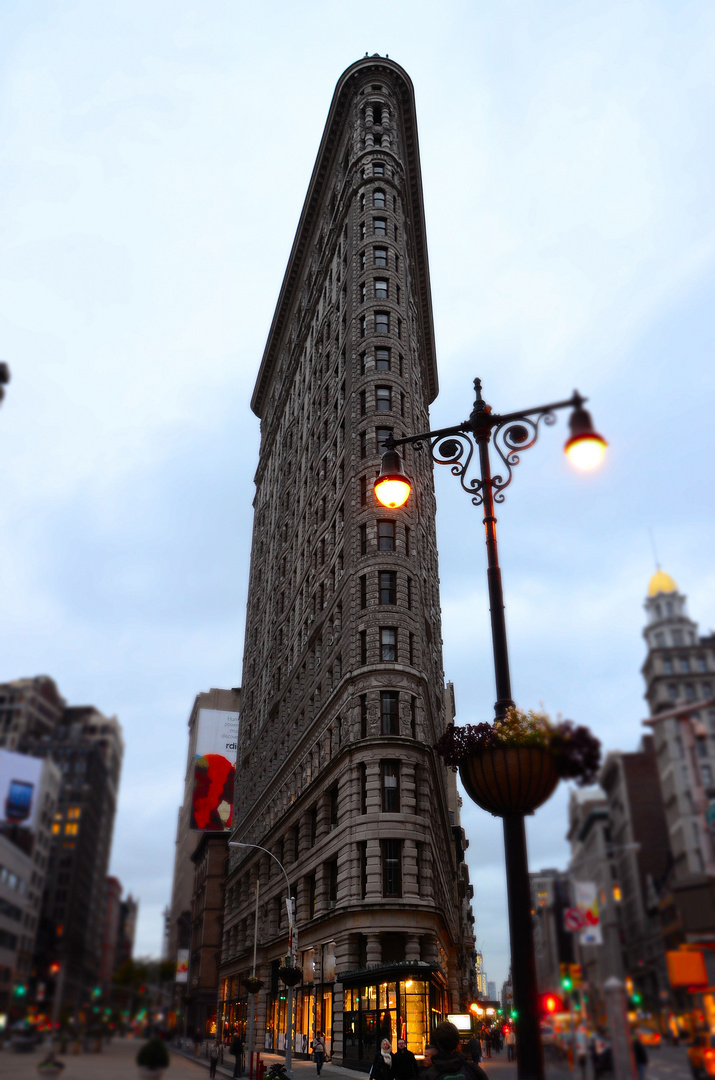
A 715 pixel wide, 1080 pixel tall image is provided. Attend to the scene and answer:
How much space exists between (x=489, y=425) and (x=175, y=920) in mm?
6950

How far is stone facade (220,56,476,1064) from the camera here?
A: 42.3 metres

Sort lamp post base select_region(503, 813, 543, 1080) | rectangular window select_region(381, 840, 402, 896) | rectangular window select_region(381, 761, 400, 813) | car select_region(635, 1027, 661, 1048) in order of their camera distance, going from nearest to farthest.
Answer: car select_region(635, 1027, 661, 1048), lamp post base select_region(503, 813, 543, 1080), rectangular window select_region(381, 840, 402, 896), rectangular window select_region(381, 761, 400, 813)

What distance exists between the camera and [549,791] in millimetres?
6621

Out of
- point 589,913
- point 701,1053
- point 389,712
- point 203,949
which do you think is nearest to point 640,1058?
point 701,1053

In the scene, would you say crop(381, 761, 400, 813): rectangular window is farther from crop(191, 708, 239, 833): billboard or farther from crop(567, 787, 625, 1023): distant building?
crop(567, 787, 625, 1023): distant building

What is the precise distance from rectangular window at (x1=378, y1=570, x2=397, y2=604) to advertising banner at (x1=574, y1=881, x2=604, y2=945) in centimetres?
4551

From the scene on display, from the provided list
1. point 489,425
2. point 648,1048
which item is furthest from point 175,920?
point 489,425

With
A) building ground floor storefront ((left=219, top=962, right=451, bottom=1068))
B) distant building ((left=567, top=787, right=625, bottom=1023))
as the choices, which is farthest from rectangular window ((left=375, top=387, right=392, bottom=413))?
distant building ((left=567, top=787, right=625, bottom=1023))

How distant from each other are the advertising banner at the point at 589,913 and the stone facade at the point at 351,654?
693 inches

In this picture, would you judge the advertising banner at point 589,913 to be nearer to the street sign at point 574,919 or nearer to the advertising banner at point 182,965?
the street sign at point 574,919

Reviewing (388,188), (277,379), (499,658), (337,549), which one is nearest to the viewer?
(499,658)

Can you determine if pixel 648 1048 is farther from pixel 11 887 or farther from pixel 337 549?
pixel 337 549

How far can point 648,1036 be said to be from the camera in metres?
3.93

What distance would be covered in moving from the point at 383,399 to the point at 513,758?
5270 cm
